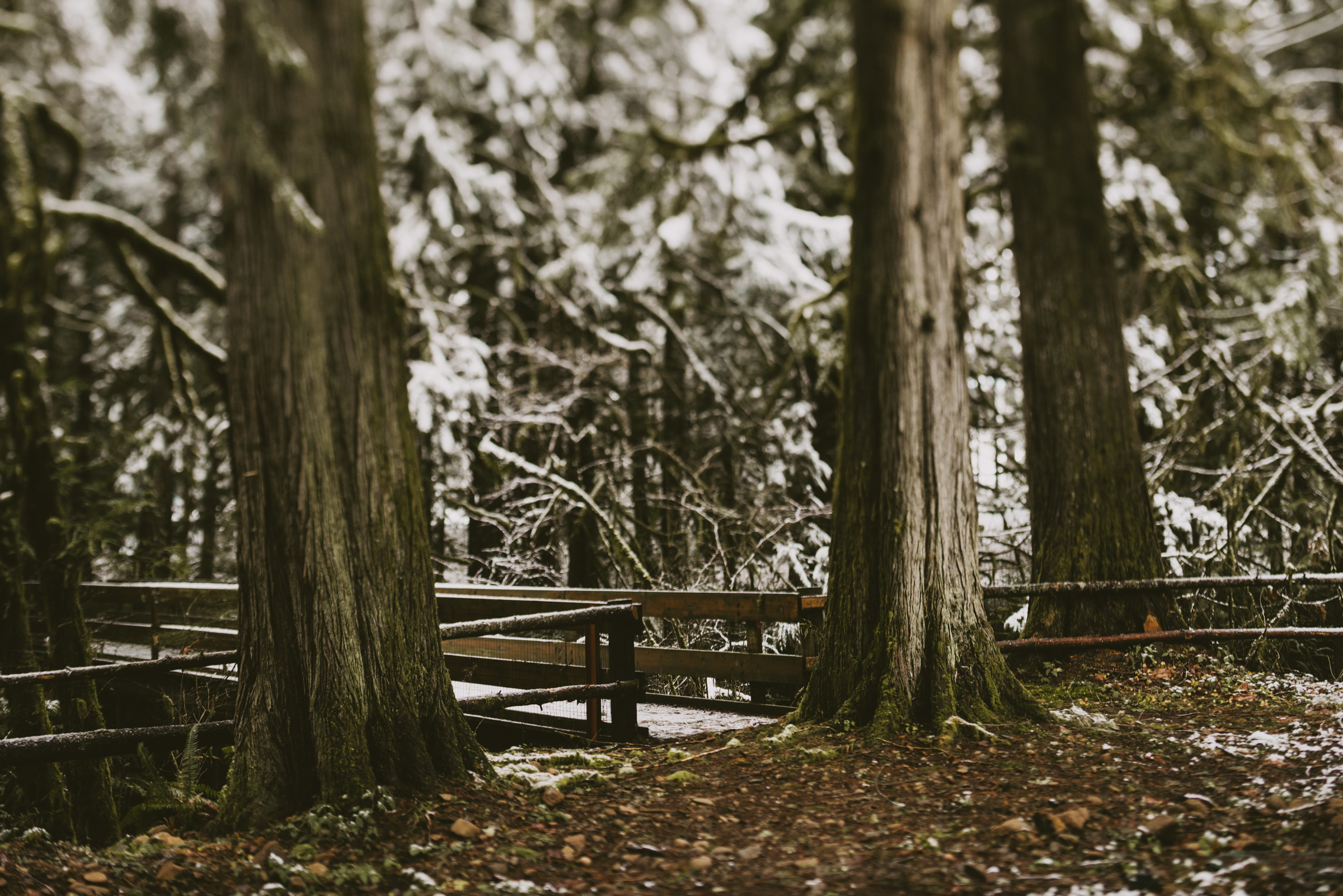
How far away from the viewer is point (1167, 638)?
7.32 m

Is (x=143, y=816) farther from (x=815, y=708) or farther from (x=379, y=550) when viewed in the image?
(x=815, y=708)

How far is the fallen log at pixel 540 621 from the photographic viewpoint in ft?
17.6

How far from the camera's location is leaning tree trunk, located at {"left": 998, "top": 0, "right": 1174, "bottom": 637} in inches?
311

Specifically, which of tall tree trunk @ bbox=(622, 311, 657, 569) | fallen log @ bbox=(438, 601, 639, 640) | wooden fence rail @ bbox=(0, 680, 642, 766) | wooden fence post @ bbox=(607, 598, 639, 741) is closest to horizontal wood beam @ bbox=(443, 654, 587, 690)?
wooden fence post @ bbox=(607, 598, 639, 741)

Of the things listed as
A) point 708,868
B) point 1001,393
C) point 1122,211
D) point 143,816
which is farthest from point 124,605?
point 1122,211

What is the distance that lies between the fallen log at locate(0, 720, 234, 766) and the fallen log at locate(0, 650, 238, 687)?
0.30 metres

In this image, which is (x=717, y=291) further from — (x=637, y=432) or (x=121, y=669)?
(x=121, y=669)

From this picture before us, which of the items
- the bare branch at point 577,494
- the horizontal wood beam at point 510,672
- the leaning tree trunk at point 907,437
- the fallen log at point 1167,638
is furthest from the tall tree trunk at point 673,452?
the leaning tree trunk at point 907,437

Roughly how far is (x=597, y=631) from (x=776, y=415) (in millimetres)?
5538

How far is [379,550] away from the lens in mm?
4574

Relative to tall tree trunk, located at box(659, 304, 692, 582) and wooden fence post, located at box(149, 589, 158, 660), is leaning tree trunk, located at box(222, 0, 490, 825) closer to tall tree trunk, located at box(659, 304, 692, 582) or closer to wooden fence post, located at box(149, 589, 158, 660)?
tall tree trunk, located at box(659, 304, 692, 582)

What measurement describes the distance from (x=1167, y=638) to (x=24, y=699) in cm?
902

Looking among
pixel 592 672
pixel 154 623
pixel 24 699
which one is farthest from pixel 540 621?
pixel 154 623

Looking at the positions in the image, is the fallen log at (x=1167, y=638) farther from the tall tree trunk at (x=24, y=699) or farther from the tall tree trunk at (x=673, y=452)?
the tall tree trunk at (x=24, y=699)
